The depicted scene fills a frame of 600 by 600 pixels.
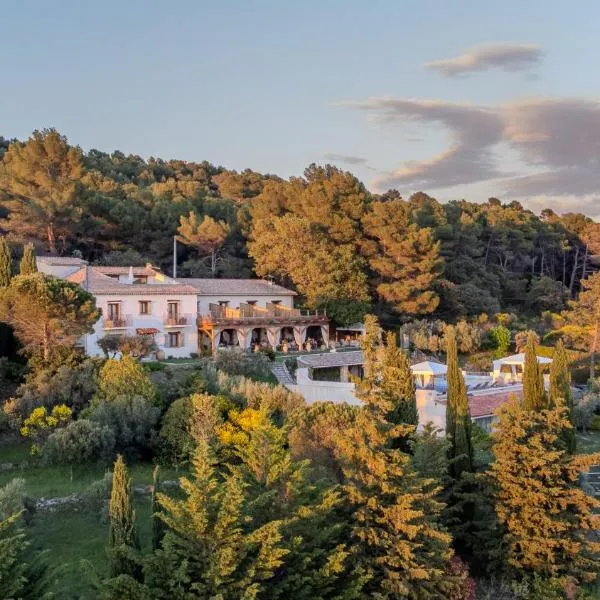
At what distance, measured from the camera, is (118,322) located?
30.6m

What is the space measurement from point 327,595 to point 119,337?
1980 centimetres

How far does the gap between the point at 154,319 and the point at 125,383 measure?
12291 millimetres

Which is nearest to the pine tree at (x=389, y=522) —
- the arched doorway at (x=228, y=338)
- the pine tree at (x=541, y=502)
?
the pine tree at (x=541, y=502)

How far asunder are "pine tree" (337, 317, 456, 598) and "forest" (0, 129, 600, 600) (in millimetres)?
43

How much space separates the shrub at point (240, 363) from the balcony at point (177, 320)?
15.9 ft

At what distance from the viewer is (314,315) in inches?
1480

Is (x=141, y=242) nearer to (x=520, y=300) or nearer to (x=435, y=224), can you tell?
(x=435, y=224)

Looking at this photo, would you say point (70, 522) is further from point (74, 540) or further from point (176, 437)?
point (176, 437)

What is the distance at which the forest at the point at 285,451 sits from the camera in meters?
9.34

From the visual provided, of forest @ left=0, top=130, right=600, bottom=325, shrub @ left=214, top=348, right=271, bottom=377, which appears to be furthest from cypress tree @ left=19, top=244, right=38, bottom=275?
forest @ left=0, top=130, right=600, bottom=325

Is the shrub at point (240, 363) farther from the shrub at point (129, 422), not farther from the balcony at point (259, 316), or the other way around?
the shrub at point (129, 422)

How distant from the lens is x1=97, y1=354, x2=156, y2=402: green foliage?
19773mm

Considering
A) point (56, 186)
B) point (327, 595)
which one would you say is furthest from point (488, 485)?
point (56, 186)

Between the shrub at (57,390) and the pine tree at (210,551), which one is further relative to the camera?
the shrub at (57,390)
